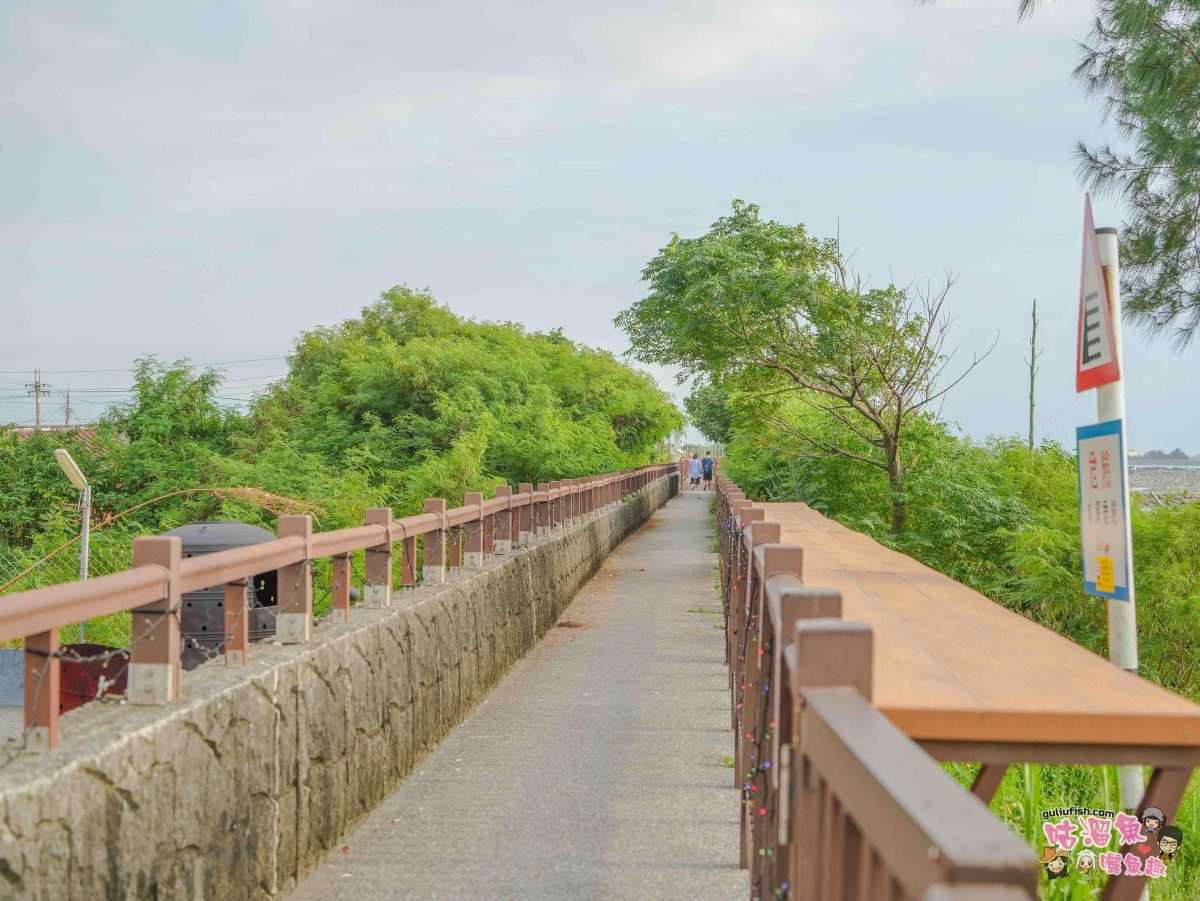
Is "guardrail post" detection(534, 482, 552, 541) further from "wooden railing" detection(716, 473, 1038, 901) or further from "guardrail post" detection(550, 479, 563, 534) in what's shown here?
"wooden railing" detection(716, 473, 1038, 901)

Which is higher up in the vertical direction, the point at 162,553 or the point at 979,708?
the point at 162,553

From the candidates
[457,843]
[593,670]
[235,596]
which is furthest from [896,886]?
[593,670]

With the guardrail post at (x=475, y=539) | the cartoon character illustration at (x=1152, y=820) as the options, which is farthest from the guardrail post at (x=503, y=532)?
the cartoon character illustration at (x=1152, y=820)

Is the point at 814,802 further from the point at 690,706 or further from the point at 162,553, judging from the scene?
the point at 690,706

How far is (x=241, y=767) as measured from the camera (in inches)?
153

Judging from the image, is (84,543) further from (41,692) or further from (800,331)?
(800,331)

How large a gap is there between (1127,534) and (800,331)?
1255 cm

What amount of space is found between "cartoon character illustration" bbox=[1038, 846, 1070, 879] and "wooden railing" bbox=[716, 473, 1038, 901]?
1.36 metres

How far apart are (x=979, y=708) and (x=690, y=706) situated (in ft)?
19.7

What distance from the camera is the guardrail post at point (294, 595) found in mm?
4777

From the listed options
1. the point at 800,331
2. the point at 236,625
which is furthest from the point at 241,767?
the point at 800,331

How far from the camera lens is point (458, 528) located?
8.30 meters

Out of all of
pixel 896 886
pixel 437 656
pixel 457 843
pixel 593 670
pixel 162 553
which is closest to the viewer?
pixel 896 886

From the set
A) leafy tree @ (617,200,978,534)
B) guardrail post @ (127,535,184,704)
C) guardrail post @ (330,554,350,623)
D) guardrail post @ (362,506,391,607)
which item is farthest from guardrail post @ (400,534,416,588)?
leafy tree @ (617,200,978,534)
